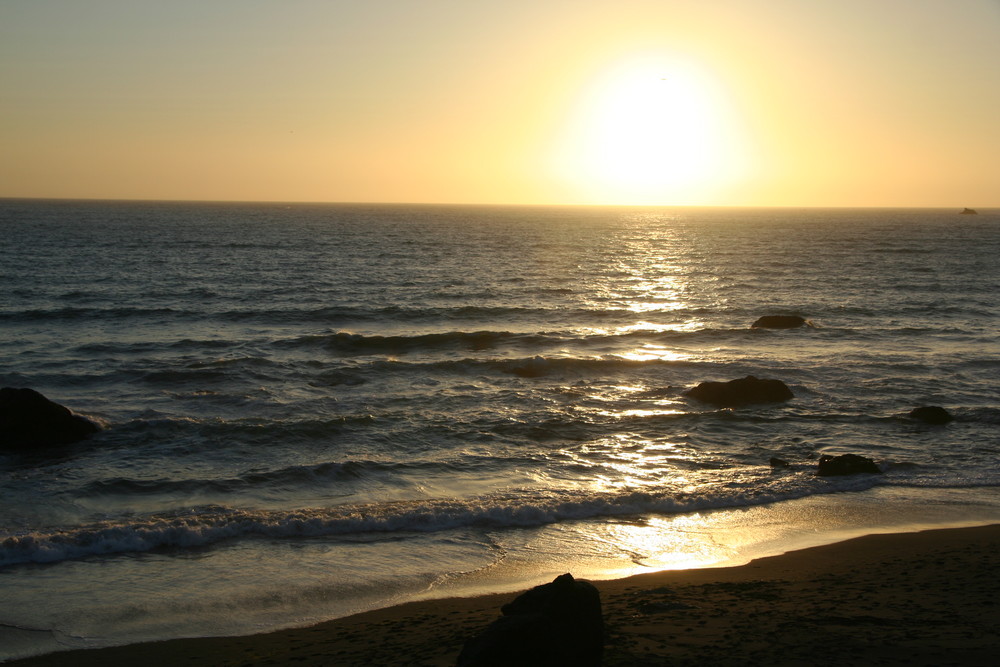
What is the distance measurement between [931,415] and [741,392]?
4673 mm

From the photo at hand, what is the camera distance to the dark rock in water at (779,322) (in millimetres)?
34938

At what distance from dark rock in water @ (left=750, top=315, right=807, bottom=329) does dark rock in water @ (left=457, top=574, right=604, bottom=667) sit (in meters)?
29.4

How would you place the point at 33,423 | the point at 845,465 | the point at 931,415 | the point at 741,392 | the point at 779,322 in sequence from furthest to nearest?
the point at 779,322
the point at 741,392
the point at 931,415
the point at 33,423
the point at 845,465

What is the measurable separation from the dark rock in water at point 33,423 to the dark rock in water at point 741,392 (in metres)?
15.9

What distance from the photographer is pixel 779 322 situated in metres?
35.1

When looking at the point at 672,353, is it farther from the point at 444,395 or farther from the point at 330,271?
the point at 330,271

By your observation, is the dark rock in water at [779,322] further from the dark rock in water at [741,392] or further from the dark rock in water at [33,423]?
the dark rock in water at [33,423]

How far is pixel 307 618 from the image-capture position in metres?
9.54

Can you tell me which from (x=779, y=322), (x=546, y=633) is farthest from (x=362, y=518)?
(x=779, y=322)

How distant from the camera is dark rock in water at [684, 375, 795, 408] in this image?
21891 mm

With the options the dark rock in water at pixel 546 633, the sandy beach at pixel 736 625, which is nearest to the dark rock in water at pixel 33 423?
the sandy beach at pixel 736 625

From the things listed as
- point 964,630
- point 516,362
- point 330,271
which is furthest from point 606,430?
point 330,271

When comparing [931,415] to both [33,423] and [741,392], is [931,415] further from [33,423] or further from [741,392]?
[33,423]

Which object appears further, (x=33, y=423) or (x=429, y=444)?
(x=429, y=444)
